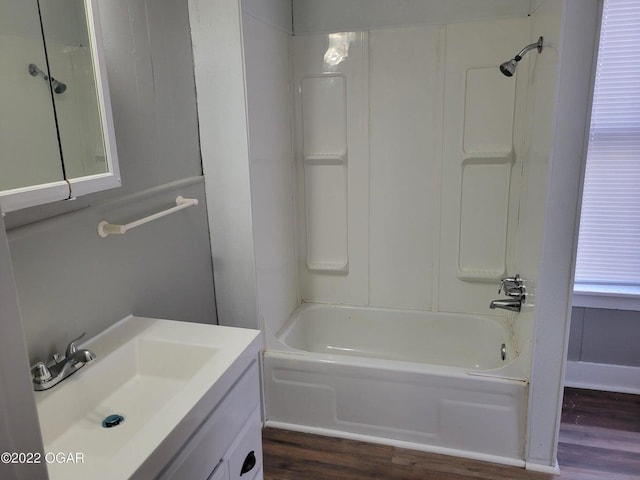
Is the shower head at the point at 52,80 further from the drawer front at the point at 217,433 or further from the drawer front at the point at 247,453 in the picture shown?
the drawer front at the point at 247,453

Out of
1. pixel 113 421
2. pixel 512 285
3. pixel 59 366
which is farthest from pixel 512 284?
pixel 59 366

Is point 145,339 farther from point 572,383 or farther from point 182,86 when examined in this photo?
point 572,383

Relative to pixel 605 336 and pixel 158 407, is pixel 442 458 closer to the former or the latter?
pixel 605 336

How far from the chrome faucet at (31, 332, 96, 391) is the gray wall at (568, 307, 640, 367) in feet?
8.07

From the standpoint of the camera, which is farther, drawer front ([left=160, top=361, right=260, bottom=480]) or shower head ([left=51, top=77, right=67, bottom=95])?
shower head ([left=51, top=77, right=67, bottom=95])

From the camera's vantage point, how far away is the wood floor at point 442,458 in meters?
2.08

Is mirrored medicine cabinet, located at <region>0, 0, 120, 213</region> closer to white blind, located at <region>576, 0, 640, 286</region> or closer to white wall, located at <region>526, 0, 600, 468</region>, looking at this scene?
white wall, located at <region>526, 0, 600, 468</region>

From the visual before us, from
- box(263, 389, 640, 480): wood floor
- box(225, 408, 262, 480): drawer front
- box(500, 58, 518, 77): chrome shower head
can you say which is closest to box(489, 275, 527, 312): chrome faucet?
box(263, 389, 640, 480): wood floor

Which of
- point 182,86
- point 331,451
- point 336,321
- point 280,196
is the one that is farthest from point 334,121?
point 331,451

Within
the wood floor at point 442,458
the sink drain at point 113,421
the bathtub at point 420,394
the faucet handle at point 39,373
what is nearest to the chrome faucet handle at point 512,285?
the bathtub at point 420,394

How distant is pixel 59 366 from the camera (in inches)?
51.2

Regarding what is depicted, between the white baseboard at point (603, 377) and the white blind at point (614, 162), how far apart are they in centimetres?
48

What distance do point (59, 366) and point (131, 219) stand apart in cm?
56

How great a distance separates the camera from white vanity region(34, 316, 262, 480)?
104 centimetres
